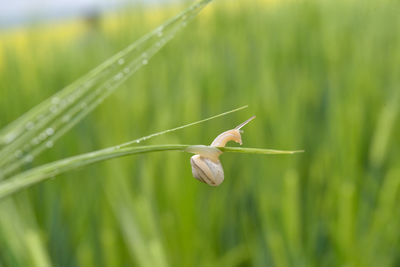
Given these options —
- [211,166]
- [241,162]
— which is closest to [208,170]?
[211,166]

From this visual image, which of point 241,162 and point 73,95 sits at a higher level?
point 73,95

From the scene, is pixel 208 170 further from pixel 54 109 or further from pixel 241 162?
pixel 241 162

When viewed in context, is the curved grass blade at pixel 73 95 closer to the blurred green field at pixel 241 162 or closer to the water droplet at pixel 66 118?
the water droplet at pixel 66 118

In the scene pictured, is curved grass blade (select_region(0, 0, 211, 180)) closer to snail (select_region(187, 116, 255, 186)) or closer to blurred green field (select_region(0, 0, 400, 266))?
snail (select_region(187, 116, 255, 186))

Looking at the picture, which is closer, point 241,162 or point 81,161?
point 81,161

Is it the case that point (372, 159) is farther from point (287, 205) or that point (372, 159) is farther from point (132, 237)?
point (132, 237)

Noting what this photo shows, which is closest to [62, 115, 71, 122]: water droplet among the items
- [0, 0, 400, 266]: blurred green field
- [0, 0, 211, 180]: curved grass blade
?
[0, 0, 211, 180]: curved grass blade

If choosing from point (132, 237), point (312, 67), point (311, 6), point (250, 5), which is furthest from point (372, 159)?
point (311, 6)

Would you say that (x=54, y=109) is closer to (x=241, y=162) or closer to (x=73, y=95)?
(x=73, y=95)

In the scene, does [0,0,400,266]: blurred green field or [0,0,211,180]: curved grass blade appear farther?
[0,0,400,266]: blurred green field
